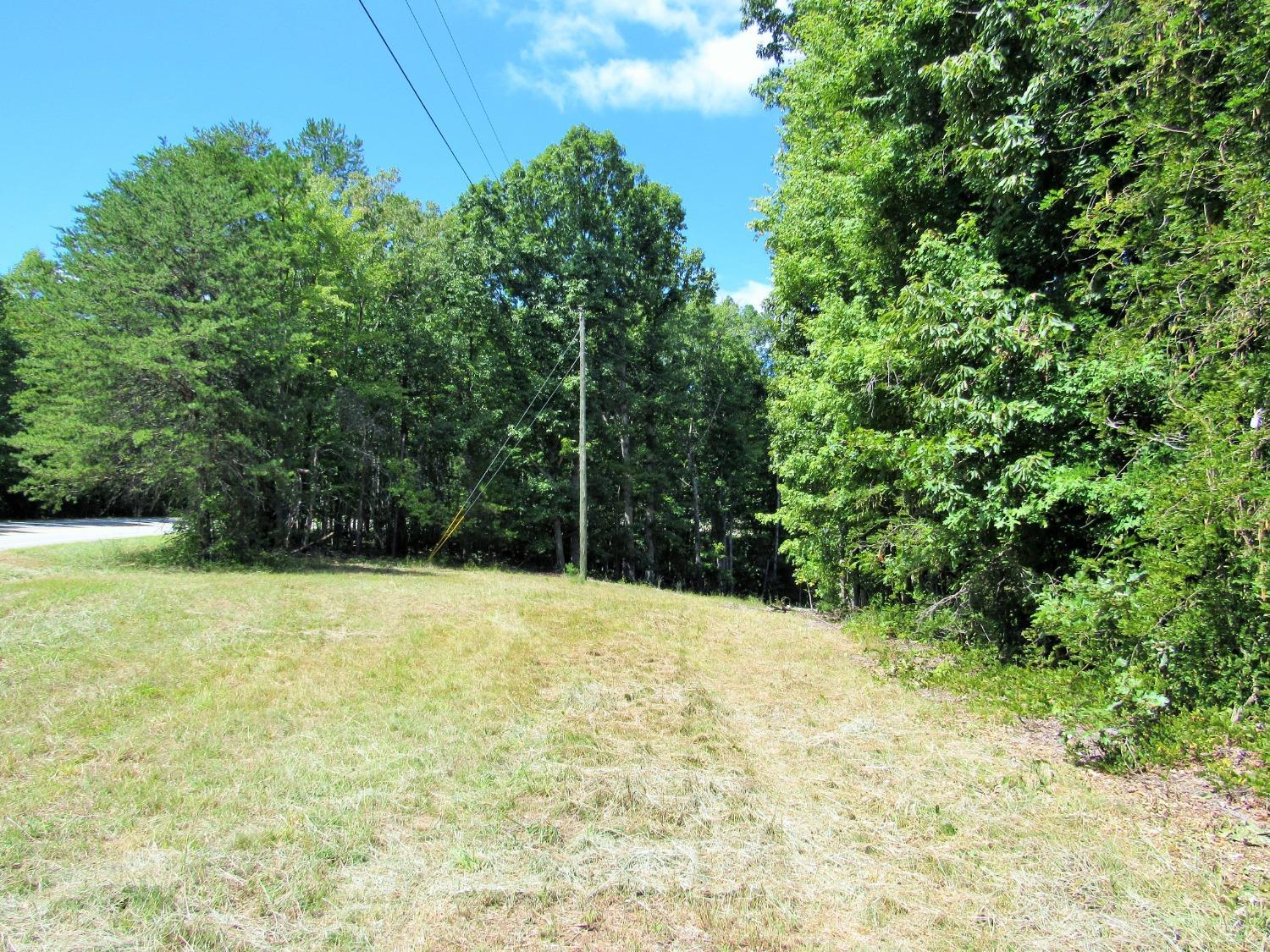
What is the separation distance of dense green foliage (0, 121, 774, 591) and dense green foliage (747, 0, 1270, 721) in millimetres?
11883

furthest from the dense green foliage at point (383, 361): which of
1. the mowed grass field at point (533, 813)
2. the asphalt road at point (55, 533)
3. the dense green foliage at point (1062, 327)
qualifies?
the dense green foliage at point (1062, 327)

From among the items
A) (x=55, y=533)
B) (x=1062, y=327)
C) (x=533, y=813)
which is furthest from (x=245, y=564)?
(x=1062, y=327)

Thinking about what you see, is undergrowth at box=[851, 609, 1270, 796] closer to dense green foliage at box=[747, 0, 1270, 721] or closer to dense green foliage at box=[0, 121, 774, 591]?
dense green foliage at box=[747, 0, 1270, 721]

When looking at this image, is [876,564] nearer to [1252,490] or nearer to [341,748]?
[1252,490]

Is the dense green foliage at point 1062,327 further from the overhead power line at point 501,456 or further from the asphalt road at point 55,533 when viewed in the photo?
the asphalt road at point 55,533

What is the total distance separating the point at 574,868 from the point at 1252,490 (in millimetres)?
5102

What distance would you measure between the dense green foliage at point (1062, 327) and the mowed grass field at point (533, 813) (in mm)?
1814

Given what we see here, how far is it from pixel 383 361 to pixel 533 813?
20742mm

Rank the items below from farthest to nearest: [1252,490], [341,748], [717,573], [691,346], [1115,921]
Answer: [717,573]
[691,346]
[341,748]
[1252,490]
[1115,921]

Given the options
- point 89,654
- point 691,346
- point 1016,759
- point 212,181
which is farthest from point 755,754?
point 691,346

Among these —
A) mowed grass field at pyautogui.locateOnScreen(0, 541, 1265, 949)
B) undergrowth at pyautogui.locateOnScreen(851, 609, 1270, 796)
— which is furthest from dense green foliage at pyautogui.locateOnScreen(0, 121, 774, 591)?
undergrowth at pyautogui.locateOnScreen(851, 609, 1270, 796)

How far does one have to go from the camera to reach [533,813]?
→ 13.2 ft

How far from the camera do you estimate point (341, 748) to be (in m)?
4.89

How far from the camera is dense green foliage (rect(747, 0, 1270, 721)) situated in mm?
4637
